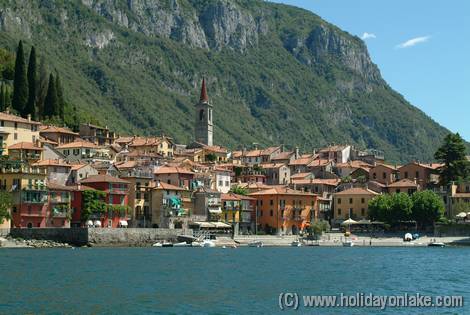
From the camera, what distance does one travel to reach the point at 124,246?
3873 inches

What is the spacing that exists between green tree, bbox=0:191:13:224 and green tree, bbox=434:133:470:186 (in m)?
66.4

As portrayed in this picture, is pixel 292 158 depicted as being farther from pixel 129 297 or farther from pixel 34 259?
pixel 129 297

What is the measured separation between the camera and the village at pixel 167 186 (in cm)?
10212

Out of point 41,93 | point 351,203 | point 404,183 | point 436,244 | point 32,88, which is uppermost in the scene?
point 41,93

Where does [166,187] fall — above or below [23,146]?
below

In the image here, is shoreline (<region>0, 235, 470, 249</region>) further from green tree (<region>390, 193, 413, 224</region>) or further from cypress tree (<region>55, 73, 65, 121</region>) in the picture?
cypress tree (<region>55, 73, 65, 121</region>)

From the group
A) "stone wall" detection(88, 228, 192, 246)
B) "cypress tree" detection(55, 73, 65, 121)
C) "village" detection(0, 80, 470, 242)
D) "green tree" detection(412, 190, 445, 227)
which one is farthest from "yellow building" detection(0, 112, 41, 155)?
"green tree" detection(412, 190, 445, 227)

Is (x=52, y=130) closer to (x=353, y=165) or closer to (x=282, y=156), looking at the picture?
(x=282, y=156)

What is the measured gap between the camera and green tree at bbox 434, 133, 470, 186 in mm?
135000

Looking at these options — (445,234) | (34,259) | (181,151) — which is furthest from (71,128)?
(34,259)

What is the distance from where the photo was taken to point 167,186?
113688 millimetres

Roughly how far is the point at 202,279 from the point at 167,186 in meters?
53.5

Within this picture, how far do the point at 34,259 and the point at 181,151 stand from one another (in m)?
93.1

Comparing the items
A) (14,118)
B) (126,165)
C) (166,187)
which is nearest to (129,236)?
(166,187)
